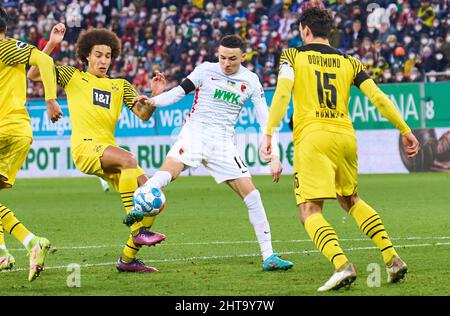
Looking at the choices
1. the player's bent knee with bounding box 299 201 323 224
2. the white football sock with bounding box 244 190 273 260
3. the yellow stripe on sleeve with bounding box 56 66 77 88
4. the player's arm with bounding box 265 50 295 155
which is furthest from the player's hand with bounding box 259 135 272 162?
the yellow stripe on sleeve with bounding box 56 66 77 88

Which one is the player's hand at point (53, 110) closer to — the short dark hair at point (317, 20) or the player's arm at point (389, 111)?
the short dark hair at point (317, 20)

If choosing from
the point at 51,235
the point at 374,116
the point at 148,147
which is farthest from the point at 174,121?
the point at 51,235

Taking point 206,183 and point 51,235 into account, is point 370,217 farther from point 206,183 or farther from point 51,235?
point 206,183

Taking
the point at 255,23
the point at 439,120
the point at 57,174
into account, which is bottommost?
the point at 57,174

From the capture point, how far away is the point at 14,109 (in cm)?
944

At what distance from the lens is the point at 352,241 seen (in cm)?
1173

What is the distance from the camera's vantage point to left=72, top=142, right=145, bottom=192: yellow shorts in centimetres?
979

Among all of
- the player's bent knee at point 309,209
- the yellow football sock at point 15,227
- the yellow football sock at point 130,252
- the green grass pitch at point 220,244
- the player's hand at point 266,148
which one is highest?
the player's hand at point 266,148

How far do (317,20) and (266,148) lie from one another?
1139 millimetres

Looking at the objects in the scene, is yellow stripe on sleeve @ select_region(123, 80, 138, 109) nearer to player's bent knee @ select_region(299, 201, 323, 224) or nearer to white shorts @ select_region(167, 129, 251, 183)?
white shorts @ select_region(167, 129, 251, 183)

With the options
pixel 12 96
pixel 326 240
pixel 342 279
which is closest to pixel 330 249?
pixel 326 240

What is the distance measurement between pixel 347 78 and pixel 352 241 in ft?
12.6

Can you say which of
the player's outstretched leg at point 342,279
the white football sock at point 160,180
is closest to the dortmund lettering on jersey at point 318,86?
A: the player's outstretched leg at point 342,279

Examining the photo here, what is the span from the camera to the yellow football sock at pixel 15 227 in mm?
9008
